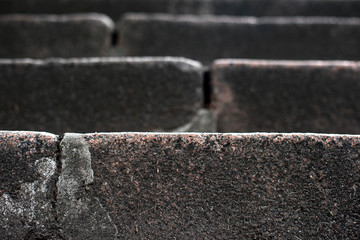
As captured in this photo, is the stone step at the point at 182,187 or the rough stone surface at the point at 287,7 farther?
the rough stone surface at the point at 287,7

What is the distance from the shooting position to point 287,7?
1823 mm

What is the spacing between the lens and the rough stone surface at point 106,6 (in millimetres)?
1783

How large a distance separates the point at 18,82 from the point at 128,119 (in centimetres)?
38

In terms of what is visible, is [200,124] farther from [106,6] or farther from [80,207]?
[106,6]

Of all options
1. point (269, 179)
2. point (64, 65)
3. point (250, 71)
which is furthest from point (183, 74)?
point (269, 179)

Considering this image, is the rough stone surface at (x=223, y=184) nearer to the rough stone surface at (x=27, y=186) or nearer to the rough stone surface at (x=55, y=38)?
the rough stone surface at (x=27, y=186)

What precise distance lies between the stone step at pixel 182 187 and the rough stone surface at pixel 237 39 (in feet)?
2.69

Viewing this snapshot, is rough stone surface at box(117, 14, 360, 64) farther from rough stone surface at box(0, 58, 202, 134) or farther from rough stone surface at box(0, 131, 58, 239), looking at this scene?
rough stone surface at box(0, 131, 58, 239)

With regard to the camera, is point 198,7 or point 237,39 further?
point 198,7

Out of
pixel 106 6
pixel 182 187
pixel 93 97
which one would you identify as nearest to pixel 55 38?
pixel 106 6

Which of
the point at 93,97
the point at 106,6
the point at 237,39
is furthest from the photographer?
the point at 106,6

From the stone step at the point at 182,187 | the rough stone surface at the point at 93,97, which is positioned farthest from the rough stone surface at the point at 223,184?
the rough stone surface at the point at 93,97

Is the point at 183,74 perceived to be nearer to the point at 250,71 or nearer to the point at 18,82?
the point at 250,71

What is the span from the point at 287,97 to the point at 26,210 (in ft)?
2.67
